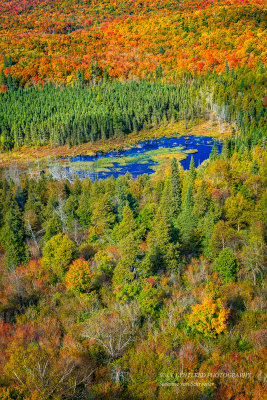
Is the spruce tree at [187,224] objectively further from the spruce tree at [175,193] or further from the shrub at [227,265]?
the shrub at [227,265]

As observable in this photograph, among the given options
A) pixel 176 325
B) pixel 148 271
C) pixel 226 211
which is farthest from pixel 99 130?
pixel 176 325

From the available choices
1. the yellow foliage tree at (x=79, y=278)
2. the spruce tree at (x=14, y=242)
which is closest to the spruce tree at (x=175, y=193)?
the yellow foliage tree at (x=79, y=278)

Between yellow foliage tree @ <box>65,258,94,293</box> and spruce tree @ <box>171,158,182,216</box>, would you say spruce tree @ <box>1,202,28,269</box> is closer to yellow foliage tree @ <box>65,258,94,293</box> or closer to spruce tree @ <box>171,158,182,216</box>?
yellow foliage tree @ <box>65,258,94,293</box>

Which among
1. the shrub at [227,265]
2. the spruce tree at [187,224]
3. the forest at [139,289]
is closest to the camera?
the forest at [139,289]

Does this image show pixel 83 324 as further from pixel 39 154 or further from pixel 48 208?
pixel 39 154

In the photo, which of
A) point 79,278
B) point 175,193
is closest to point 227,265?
point 79,278

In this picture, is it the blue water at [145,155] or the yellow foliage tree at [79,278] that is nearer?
the yellow foliage tree at [79,278]

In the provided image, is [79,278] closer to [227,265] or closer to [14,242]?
[227,265]
